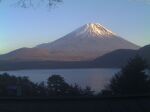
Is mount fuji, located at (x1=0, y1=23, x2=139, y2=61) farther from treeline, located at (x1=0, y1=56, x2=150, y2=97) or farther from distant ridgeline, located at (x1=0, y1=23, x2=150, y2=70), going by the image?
treeline, located at (x1=0, y1=56, x2=150, y2=97)

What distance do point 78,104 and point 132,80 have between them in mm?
26098

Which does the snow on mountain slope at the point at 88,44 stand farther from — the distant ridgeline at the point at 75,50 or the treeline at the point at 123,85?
the treeline at the point at 123,85

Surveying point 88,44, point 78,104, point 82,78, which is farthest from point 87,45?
point 78,104

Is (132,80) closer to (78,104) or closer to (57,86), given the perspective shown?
(57,86)

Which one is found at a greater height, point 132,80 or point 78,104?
point 132,80

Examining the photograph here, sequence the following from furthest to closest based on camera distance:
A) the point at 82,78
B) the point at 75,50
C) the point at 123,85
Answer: the point at 75,50
the point at 82,78
the point at 123,85

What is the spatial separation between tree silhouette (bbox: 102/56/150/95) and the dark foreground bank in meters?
23.8

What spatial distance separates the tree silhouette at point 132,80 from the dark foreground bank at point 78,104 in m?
23.8

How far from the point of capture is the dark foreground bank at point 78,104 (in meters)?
6.74

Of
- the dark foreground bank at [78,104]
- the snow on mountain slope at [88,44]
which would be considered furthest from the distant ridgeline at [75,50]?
the dark foreground bank at [78,104]

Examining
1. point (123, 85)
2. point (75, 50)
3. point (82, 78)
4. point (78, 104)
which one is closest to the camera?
point (78, 104)

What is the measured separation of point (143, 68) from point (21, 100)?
28.5 meters

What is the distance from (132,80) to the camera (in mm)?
32625

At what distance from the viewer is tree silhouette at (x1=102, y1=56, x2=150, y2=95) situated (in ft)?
105
